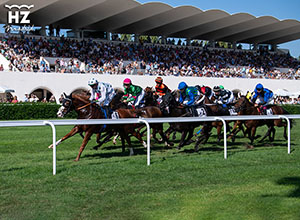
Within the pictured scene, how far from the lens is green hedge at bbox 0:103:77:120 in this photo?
22.3 metres

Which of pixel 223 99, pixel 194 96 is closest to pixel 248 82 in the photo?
pixel 223 99

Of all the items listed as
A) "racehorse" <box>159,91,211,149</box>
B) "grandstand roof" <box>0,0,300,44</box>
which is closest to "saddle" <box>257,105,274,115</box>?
"racehorse" <box>159,91,211,149</box>

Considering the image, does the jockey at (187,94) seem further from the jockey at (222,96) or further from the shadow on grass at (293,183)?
the shadow on grass at (293,183)

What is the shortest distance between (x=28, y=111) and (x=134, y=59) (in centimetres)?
1273

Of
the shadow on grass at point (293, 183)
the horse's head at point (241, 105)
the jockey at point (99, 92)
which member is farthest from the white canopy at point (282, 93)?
the shadow on grass at point (293, 183)

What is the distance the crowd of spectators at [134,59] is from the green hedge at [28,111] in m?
5.21

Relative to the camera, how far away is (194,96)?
419 inches

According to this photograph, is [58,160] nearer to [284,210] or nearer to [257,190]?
[257,190]

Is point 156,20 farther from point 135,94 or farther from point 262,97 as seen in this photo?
point 135,94

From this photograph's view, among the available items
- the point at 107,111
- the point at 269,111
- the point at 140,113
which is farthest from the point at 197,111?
the point at 269,111

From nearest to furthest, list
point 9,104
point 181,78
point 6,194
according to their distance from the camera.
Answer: point 6,194, point 9,104, point 181,78

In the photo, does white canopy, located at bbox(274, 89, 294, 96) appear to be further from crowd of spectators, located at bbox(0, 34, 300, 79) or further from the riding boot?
the riding boot

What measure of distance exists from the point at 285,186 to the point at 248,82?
31.4 meters

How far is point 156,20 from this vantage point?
3550cm
